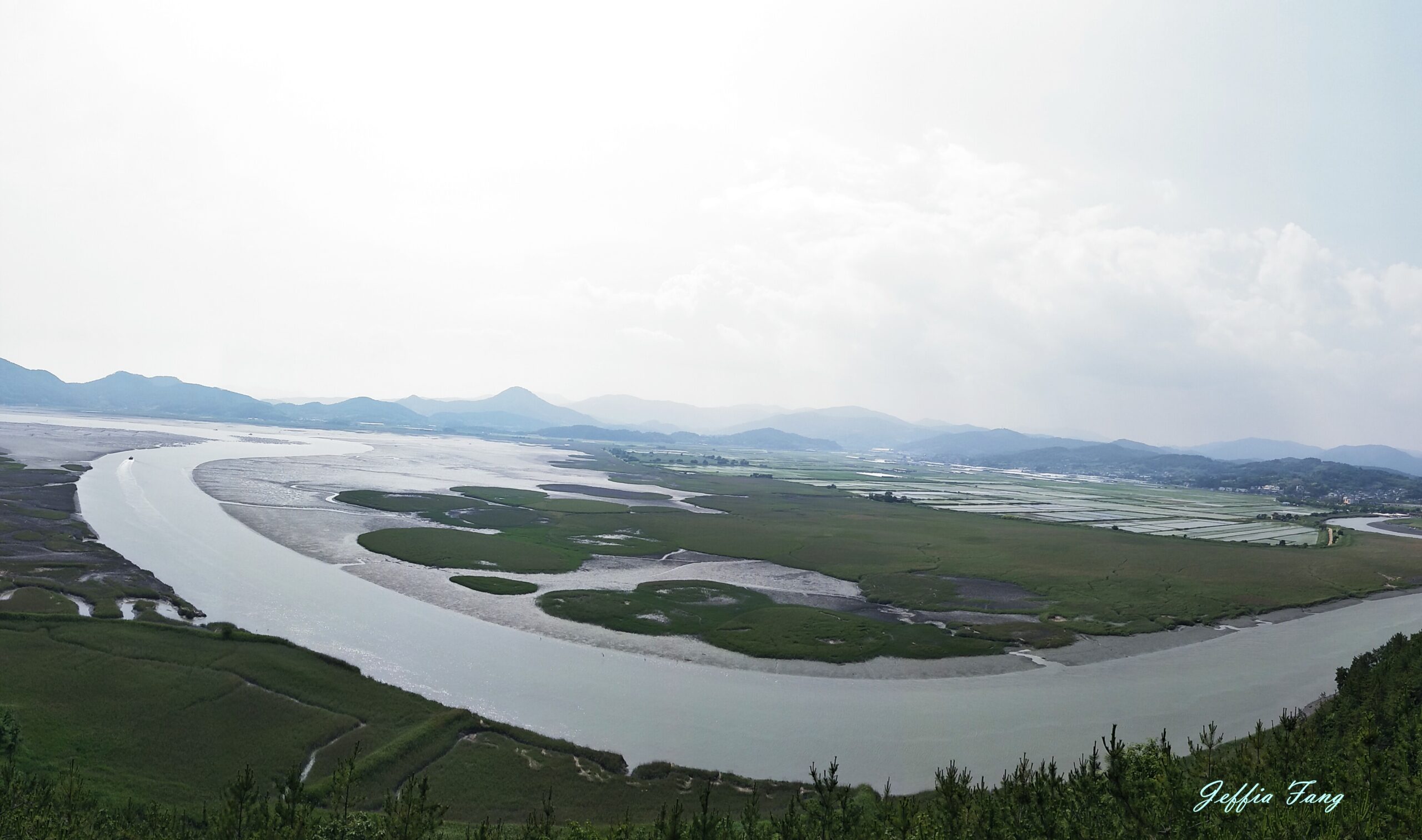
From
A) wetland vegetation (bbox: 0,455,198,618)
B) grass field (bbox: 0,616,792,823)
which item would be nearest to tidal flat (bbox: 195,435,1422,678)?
wetland vegetation (bbox: 0,455,198,618)

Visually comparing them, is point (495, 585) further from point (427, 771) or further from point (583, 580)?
point (427, 771)

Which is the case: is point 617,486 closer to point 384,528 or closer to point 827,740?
point 384,528

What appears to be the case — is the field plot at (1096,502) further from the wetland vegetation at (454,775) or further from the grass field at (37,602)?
the grass field at (37,602)

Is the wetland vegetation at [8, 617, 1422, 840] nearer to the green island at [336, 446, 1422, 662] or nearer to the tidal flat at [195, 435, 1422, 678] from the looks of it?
the tidal flat at [195, 435, 1422, 678]

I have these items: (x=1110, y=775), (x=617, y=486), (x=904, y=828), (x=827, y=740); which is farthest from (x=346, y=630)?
(x=617, y=486)

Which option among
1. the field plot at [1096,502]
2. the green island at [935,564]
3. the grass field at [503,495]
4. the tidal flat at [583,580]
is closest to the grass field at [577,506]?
the green island at [935,564]

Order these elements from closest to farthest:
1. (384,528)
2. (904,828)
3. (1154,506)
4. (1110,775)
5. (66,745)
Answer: (904,828), (1110,775), (66,745), (384,528), (1154,506)
